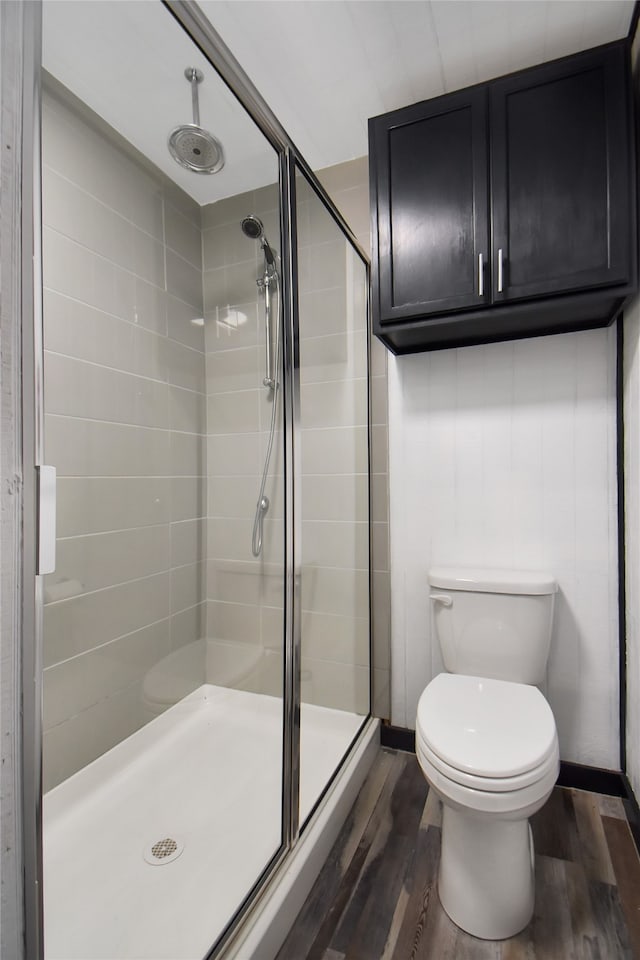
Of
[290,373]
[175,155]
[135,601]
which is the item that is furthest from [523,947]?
[175,155]

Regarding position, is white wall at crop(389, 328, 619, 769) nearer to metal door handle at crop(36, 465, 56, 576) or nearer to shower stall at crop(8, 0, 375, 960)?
shower stall at crop(8, 0, 375, 960)

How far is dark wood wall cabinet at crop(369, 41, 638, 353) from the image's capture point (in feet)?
4.31

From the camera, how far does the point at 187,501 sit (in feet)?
5.03

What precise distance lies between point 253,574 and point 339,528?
1.21 feet

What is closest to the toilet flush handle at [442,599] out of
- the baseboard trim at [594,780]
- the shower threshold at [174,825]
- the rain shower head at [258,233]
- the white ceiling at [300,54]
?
the shower threshold at [174,825]

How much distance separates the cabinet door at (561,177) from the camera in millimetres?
1305

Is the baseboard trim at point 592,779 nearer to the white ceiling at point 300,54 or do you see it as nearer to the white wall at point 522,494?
the white wall at point 522,494

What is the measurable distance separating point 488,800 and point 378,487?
3.67 ft

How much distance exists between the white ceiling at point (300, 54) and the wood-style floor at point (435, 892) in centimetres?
195

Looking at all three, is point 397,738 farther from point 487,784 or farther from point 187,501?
point 187,501

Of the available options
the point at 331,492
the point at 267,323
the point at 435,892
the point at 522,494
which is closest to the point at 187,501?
the point at 331,492

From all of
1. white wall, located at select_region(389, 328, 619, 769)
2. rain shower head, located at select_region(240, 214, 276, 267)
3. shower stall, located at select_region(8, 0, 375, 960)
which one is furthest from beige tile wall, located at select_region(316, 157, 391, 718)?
rain shower head, located at select_region(240, 214, 276, 267)

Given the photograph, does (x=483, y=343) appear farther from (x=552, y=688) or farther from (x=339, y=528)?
(x=552, y=688)

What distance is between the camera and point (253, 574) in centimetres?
149
